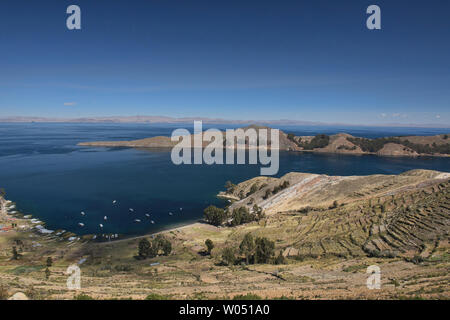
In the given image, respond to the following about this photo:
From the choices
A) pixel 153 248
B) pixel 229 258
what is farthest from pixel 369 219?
pixel 153 248

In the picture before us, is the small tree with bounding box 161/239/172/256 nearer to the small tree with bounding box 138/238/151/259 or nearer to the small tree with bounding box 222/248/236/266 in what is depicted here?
the small tree with bounding box 138/238/151/259

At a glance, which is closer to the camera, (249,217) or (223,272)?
(223,272)

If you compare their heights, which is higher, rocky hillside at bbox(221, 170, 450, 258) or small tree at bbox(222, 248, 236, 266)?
rocky hillside at bbox(221, 170, 450, 258)

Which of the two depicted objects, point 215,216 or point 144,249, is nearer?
point 144,249

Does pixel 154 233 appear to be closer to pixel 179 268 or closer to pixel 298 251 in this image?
pixel 179 268

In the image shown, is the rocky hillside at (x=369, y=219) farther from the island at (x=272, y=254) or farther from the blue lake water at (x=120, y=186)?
the blue lake water at (x=120, y=186)

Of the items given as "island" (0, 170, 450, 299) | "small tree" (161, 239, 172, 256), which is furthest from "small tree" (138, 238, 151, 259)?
"small tree" (161, 239, 172, 256)

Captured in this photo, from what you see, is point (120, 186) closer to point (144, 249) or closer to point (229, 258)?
point (144, 249)

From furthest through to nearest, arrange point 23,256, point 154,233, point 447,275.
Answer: point 154,233, point 23,256, point 447,275

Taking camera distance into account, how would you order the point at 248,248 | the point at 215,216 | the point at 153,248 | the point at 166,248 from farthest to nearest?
the point at 215,216
the point at 166,248
the point at 153,248
the point at 248,248

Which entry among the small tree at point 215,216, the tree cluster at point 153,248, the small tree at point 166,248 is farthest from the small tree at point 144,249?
the small tree at point 215,216
